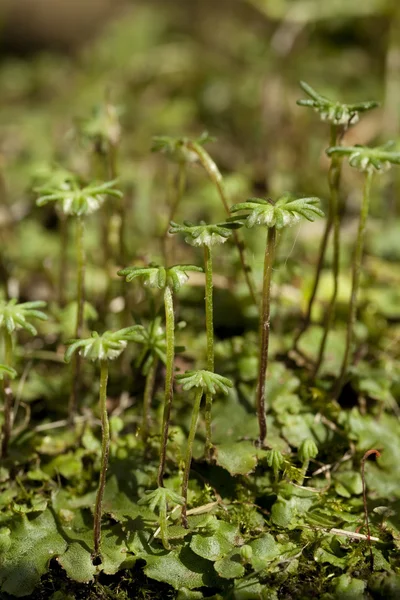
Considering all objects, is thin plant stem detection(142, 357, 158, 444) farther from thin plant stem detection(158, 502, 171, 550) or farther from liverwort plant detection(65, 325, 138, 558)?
thin plant stem detection(158, 502, 171, 550)

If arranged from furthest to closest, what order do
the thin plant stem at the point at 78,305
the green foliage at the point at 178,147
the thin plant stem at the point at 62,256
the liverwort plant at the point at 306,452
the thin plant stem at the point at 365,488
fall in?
1. the thin plant stem at the point at 62,256
2. the green foliage at the point at 178,147
3. the thin plant stem at the point at 78,305
4. the liverwort plant at the point at 306,452
5. the thin plant stem at the point at 365,488

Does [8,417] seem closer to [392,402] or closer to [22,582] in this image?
[22,582]

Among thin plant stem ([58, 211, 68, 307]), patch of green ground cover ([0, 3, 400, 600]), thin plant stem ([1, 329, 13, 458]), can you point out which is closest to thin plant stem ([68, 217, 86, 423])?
patch of green ground cover ([0, 3, 400, 600])

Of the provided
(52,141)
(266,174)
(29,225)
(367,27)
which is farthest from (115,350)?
(367,27)

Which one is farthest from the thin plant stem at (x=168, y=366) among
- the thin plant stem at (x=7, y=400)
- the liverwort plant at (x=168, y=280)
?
the thin plant stem at (x=7, y=400)

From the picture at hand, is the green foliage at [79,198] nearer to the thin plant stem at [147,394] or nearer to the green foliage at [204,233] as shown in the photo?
the green foliage at [204,233]

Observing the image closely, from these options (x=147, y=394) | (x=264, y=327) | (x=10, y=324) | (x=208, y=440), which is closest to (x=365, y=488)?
(x=208, y=440)

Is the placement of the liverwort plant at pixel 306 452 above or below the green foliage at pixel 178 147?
below

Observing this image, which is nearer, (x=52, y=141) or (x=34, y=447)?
(x=34, y=447)
